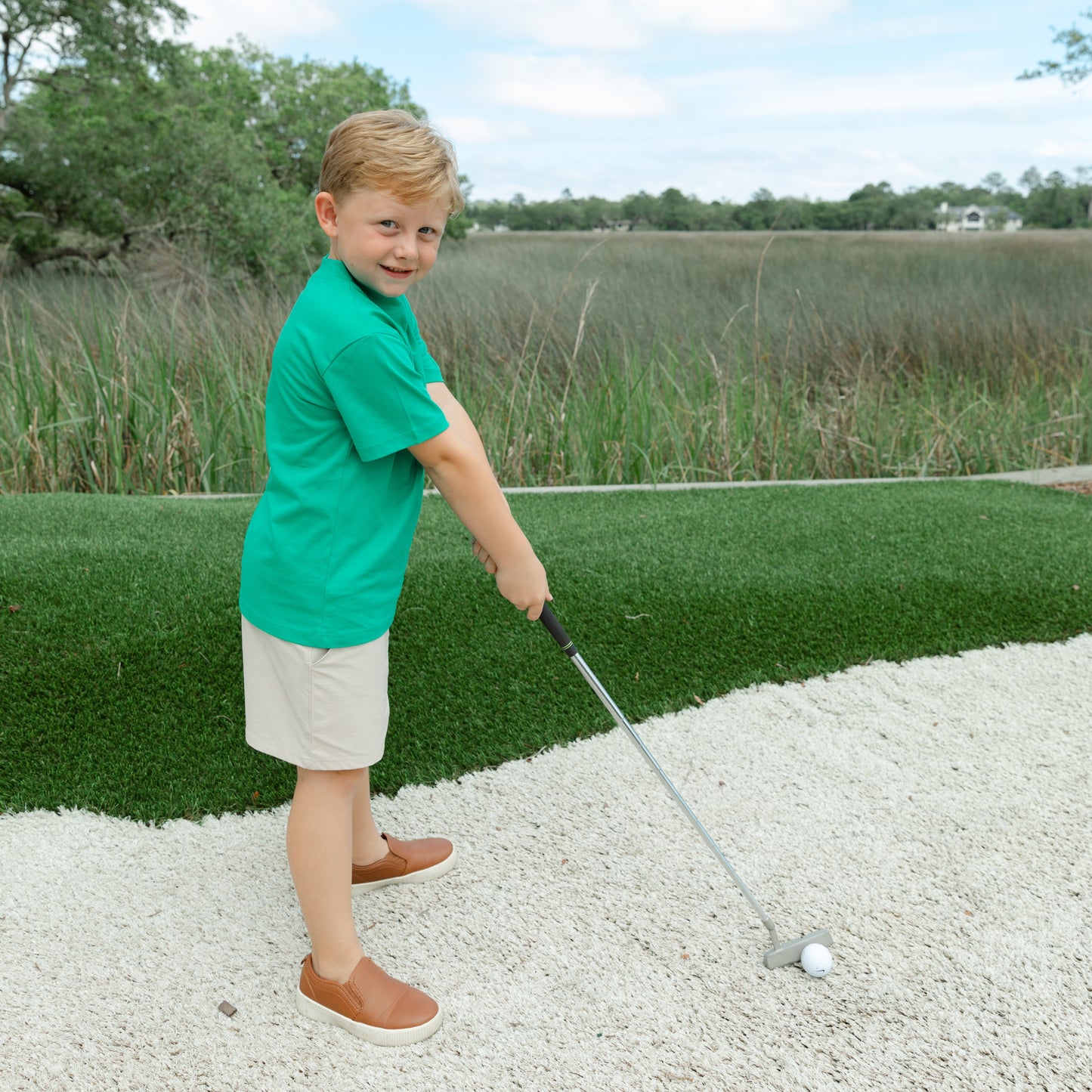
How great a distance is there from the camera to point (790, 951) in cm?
183

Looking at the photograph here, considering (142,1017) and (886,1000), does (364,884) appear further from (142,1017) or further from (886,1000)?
(886,1000)

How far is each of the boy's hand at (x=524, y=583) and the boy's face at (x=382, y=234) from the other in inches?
17.6

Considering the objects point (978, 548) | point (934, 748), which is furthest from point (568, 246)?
point (934, 748)

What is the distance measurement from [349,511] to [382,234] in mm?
410

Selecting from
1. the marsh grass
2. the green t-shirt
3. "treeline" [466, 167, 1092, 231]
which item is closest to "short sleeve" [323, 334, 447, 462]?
the green t-shirt

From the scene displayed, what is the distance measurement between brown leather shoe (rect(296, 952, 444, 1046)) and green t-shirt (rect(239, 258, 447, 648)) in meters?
0.60

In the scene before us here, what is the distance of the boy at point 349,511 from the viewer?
1.42m

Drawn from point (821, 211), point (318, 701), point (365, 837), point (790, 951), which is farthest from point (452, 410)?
point (821, 211)

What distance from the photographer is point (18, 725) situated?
2578mm

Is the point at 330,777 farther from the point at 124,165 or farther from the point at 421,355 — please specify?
the point at 124,165

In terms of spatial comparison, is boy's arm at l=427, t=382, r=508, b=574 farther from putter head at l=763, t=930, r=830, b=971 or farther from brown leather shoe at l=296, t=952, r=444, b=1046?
putter head at l=763, t=930, r=830, b=971

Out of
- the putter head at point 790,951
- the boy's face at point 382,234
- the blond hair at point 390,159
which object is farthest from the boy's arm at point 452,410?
the putter head at point 790,951

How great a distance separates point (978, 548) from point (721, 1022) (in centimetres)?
277

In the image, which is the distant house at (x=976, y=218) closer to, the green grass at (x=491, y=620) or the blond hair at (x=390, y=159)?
the green grass at (x=491, y=620)
